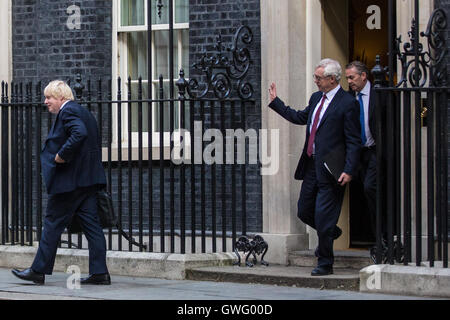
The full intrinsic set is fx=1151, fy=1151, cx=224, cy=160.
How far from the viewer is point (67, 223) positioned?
970 centimetres

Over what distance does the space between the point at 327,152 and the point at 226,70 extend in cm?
181

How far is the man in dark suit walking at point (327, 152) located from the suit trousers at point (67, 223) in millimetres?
1769

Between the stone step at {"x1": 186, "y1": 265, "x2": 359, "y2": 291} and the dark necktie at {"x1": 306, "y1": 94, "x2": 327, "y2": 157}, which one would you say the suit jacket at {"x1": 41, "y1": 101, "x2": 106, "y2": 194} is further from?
the dark necktie at {"x1": 306, "y1": 94, "x2": 327, "y2": 157}

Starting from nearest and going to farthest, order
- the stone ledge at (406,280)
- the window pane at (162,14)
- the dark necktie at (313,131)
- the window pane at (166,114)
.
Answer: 1. the stone ledge at (406,280)
2. the dark necktie at (313,131)
3. the window pane at (166,114)
4. the window pane at (162,14)

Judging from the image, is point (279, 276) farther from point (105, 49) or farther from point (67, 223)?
point (105, 49)

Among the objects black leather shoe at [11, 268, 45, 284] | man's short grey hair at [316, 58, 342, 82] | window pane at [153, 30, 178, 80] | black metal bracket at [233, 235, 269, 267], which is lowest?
black leather shoe at [11, 268, 45, 284]

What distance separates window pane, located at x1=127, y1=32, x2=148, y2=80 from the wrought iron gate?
141 inches

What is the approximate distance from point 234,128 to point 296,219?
1.07m

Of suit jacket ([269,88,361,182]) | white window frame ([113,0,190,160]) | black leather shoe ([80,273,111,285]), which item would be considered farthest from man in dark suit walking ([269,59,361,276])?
white window frame ([113,0,190,160])

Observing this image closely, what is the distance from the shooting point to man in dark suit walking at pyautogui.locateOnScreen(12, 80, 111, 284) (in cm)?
956

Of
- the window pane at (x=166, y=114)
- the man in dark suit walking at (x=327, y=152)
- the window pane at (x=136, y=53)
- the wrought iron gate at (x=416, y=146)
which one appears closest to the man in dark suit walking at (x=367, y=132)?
the wrought iron gate at (x=416, y=146)

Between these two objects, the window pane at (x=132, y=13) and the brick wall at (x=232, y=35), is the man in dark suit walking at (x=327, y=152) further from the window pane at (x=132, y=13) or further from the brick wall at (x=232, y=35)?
the window pane at (x=132, y=13)

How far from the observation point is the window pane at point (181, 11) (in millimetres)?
12070
